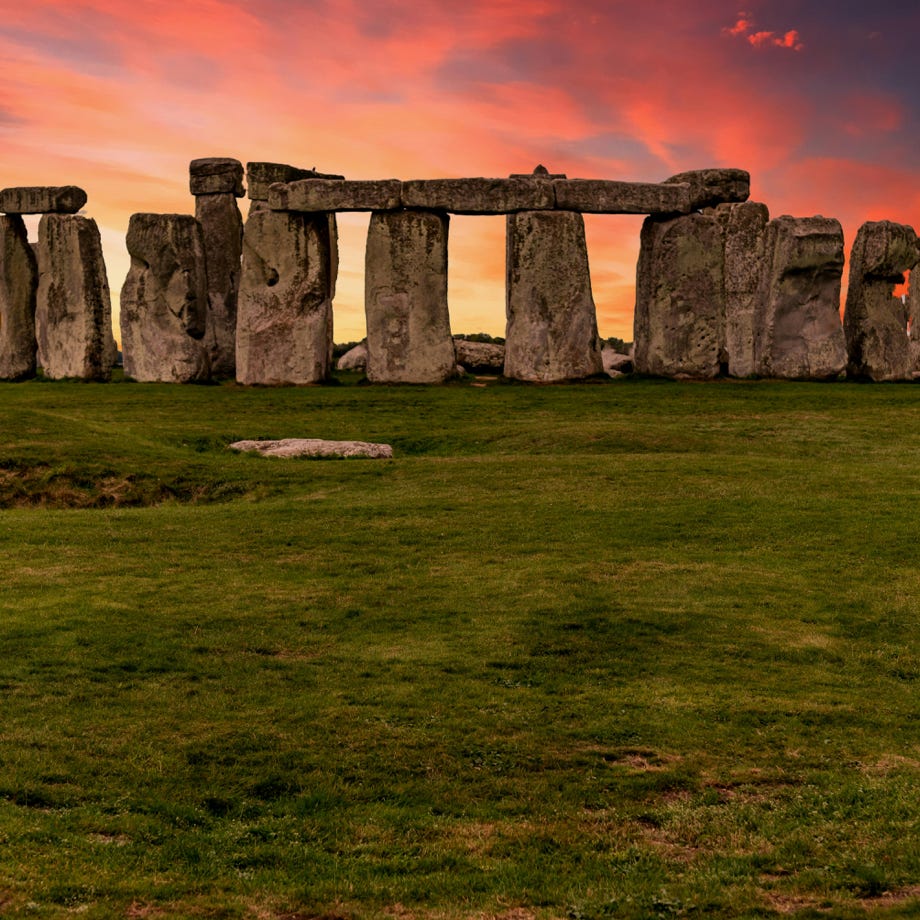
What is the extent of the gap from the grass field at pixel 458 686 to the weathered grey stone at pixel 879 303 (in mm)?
15082

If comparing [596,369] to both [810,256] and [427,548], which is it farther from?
[427,548]

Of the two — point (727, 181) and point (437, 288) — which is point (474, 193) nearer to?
point (437, 288)

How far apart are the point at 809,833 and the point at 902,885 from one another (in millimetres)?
890

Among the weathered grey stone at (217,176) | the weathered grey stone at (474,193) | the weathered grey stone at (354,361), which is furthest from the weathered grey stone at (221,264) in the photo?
the weathered grey stone at (474,193)

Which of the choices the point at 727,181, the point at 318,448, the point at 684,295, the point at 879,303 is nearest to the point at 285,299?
the point at 684,295

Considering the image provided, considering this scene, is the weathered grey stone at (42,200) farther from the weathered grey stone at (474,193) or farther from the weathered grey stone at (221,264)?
the weathered grey stone at (474,193)

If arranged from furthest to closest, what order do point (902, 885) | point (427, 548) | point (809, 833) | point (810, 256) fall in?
point (810, 256) → point (427, 548) → point (809, 833) → point (902, 885)

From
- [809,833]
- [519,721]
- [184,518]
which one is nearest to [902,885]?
[809,833]

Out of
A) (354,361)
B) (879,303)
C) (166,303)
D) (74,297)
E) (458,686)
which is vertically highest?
(879,303)

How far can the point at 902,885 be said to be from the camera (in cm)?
790

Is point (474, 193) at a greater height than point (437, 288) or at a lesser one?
greater

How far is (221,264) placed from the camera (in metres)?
41.6

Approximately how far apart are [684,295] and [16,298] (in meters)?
18.5

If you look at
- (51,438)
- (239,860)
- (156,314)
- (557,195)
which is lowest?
(239,860)
